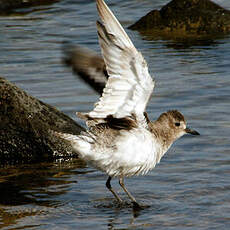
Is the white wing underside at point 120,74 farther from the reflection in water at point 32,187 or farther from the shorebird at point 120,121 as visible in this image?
the reflection in water at point 32,187

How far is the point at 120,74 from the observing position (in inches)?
264

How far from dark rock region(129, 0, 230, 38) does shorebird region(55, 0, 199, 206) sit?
10015mm

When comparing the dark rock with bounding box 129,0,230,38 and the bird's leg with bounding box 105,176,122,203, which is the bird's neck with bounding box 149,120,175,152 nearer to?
the bird's leg with bounding box 105,176,122,203

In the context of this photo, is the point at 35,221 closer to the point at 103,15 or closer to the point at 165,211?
the point at 165,211

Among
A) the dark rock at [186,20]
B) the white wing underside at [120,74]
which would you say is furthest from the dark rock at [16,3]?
the white wing underside at [120,74]

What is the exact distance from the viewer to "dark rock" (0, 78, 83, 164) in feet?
29.4

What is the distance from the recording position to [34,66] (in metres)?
14.3

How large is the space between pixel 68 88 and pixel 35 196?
15.6ft

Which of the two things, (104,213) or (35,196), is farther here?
(35,196)

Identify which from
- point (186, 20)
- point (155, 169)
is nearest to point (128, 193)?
point (155, 169)

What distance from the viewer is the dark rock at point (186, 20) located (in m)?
17.3

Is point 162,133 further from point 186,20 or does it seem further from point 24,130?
point 186,20

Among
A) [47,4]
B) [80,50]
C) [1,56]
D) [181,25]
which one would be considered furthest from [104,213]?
[47,4]

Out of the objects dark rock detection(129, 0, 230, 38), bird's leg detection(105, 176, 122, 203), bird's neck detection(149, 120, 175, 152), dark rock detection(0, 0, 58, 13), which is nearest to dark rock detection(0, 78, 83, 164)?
bird's leg detection(105, 176, 122, 203)
